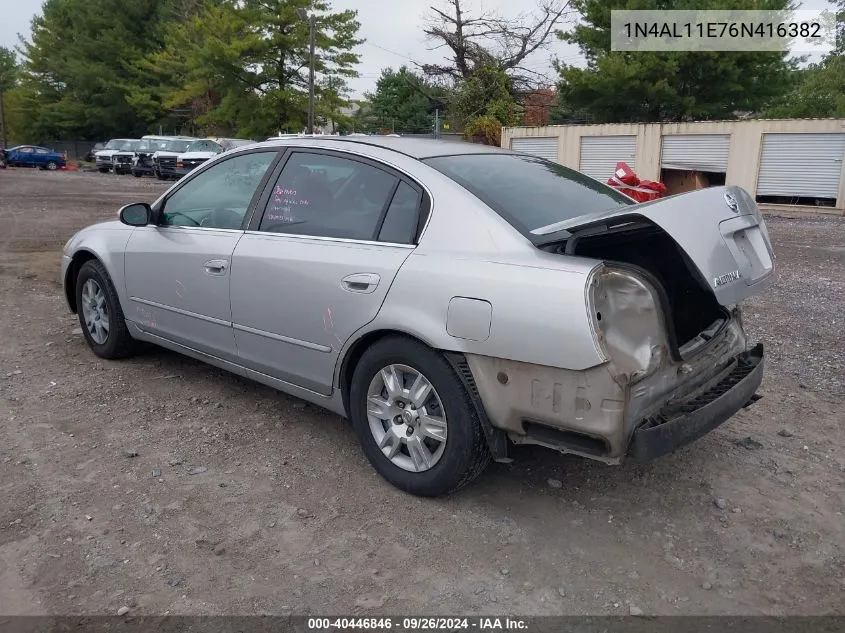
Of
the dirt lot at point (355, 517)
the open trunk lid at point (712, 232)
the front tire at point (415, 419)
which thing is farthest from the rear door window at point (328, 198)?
the dirt lot at point (355, 517)

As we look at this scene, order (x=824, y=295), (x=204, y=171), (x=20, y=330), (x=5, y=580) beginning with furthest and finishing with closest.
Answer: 1. (x=824, y=295)
2. (x=20, y=330)
3. (x=204, y=171)
4. (x=5, y=580)

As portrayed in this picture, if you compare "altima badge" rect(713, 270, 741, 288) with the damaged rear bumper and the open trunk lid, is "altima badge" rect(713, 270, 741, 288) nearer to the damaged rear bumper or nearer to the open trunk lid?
the open trunk lid

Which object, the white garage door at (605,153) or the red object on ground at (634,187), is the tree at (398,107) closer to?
the white garage door at (605,153)

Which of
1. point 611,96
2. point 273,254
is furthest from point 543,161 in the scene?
point 611,96

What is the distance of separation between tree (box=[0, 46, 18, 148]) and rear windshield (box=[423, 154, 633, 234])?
61.9 meters

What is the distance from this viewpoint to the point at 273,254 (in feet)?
12.2

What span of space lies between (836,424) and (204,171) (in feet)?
13.4

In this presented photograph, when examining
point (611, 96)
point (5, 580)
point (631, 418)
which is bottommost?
point (5, 580)

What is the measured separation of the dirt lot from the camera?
8.64 ft

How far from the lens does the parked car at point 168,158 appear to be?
2922 centimetres

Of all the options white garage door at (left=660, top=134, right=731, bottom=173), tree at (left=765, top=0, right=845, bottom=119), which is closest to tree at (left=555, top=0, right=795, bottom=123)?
tree at (left=765, top=0, right=845, bottom=119)

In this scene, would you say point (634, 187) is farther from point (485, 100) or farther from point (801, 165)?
point (485, 100)

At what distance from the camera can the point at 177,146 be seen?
98.6ft

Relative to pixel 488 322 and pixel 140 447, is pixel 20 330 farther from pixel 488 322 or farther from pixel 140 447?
pixel 488 322
